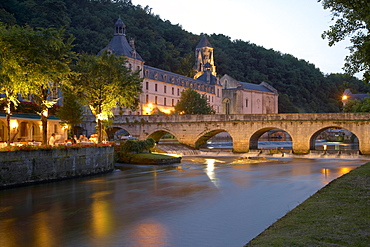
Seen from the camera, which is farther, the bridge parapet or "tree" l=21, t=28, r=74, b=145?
the bridge parapet

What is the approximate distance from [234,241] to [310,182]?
14.2m

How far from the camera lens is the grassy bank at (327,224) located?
870 centimetres

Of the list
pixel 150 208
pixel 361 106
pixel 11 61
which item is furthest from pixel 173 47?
pixel 150 208

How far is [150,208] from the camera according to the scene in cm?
1708

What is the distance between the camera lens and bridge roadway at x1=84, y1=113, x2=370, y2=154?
44.7 m

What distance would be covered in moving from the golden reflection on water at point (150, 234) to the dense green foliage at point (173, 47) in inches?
2638

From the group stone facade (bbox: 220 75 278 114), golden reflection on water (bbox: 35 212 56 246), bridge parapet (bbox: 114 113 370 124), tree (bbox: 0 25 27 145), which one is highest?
stone facade (bbox: 220 75 278 114)

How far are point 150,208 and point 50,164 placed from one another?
9386mm

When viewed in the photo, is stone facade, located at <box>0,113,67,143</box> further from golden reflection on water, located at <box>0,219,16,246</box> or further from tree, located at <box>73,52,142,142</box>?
golden reflection on water, located at <box>0,219,16,246</box>

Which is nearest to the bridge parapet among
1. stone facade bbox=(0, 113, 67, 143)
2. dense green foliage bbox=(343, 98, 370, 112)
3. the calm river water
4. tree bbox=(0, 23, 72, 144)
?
dense green foliage bbox=(343, 98, 370, 112)

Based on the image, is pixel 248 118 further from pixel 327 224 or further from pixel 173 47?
pixel 173 47

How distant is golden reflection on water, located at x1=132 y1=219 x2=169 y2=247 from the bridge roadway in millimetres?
35357

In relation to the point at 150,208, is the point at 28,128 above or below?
above

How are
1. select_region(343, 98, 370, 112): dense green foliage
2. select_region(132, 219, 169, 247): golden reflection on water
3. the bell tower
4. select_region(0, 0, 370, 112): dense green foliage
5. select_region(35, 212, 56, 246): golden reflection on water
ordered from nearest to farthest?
select_region(132, 219, 169, 247): golden reflection on water
select_region(35, 212, 56, 246): golden reflection on water
select_region(343, 98, 370, 112): dense green foliage
select_region(0, 0, 370, 112): dense green foliage
the bell tower
